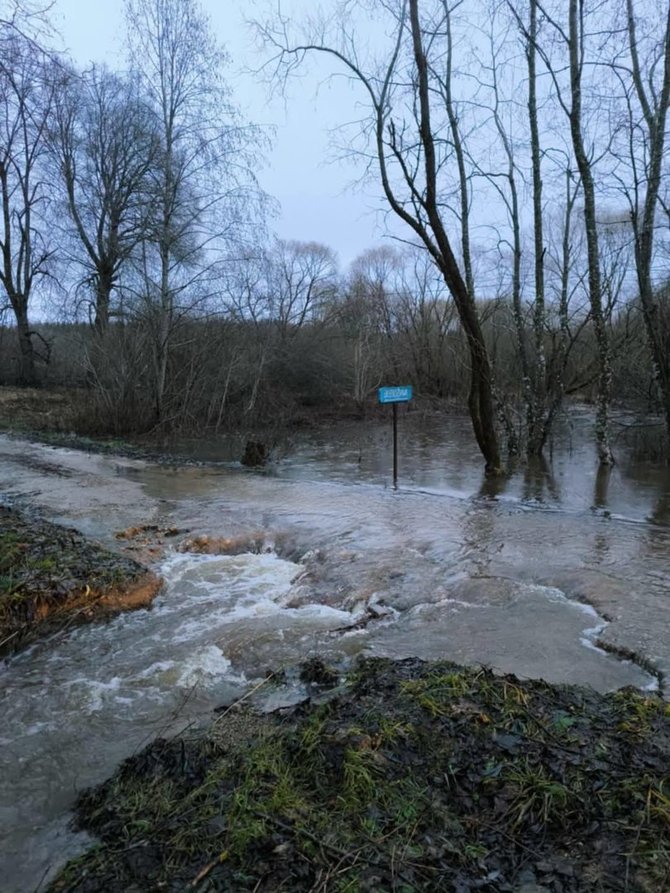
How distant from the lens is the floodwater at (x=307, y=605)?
360 cm

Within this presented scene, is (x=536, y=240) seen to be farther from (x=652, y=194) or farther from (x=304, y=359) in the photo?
(x=304, y=359)

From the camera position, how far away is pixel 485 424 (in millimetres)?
12648

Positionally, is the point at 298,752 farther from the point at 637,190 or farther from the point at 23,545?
the point at 637,190

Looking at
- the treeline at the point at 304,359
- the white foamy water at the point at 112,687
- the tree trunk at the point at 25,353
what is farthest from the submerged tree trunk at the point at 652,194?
the tree trunk at the point at 25,353

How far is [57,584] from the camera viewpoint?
5367 millimetres

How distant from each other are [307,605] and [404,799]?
10.3ft

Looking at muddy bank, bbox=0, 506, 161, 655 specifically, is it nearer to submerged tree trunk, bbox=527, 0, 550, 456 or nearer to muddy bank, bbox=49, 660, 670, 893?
muddy bank, bbox=49, 660, 670, 893

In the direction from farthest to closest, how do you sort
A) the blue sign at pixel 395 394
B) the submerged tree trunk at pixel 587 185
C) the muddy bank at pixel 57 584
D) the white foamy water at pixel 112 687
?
the submerged tree trunk at pixel 587 185, the blue sign at pixel 395 394, the muddy bank at pixel 57 584, the white foamy water at pixel 112 687

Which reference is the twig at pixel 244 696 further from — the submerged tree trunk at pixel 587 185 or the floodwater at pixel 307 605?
the submerged tree trunk at pixel 587 185

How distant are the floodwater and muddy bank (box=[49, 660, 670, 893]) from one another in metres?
0.45

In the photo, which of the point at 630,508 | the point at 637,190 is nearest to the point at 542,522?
the point at 630,508

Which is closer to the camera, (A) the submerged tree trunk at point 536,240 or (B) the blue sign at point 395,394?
(B) the blue sign at point 395,394

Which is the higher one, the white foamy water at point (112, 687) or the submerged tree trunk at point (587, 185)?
the submerged tree trunk at point (587, 185)

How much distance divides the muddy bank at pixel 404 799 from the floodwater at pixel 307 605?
0.45 metres
